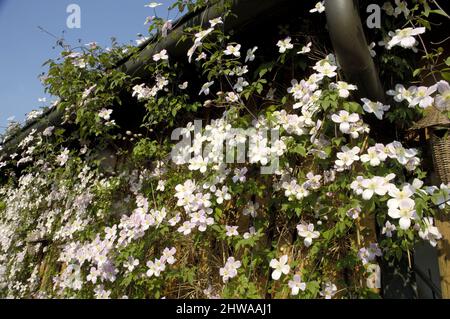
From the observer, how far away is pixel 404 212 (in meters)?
1.23

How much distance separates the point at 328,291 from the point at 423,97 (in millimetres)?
905

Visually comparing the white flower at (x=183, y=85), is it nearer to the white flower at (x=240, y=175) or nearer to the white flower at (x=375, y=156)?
the white flower at (x=240, y=175)

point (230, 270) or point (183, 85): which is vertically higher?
point (183, 85)

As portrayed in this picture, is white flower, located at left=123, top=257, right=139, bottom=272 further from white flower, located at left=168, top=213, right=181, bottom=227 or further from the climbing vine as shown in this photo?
white flower, located at left=168, top=213, right=181, bottom=227

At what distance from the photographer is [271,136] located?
1702mm

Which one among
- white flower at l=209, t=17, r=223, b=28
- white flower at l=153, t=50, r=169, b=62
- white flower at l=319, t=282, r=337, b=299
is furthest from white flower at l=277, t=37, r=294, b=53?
white flower at l=319, t=282, r=337, b=299

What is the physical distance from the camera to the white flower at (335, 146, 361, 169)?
1.46 m

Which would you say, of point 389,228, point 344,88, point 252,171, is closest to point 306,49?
point 344,88

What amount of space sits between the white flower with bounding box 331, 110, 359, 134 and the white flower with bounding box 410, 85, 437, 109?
235mm

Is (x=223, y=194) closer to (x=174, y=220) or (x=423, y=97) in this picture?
(x=174, y=220)

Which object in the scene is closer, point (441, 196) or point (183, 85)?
point (441, 196)

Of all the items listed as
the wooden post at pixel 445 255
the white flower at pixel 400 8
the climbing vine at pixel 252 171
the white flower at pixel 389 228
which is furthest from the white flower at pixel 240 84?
the wooden post at pixel 445 255
